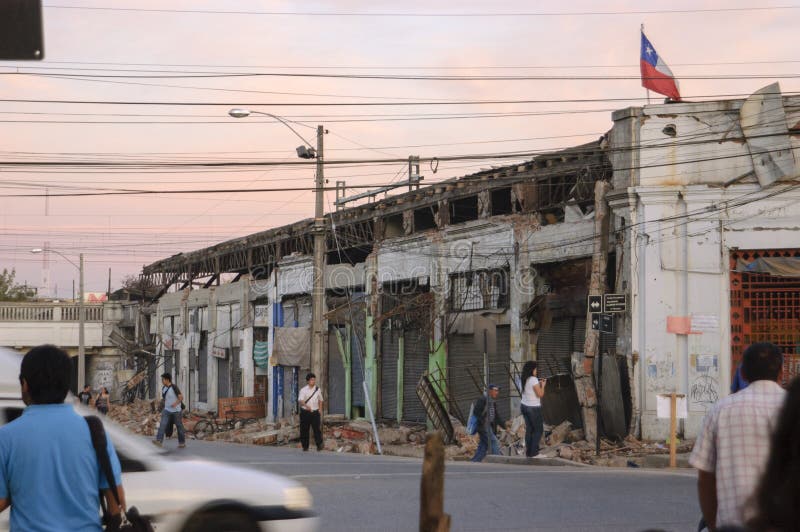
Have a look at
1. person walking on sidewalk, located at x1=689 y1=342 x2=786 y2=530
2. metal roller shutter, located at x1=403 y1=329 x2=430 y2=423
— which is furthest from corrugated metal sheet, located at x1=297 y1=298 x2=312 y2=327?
person walking on sidewalk, located at x1=689 y1=342 x2=786 y2=530

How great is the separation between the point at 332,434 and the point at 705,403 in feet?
41.7

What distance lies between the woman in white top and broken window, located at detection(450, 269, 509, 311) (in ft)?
28.9

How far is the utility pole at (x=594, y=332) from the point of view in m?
25.3

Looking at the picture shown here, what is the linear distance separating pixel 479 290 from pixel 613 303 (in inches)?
380

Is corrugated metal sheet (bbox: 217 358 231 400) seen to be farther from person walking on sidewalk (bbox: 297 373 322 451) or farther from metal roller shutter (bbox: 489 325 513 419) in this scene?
person walking on sidewalk (bbox: 297 373 322 451)

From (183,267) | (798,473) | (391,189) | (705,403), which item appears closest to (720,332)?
(705,403)

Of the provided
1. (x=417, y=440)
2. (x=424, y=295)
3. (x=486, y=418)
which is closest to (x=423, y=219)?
(x=424, y=295)

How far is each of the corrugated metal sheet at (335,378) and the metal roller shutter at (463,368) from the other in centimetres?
730

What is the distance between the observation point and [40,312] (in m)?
66.2

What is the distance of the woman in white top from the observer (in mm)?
20920

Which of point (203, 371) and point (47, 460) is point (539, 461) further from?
point (203, 371)

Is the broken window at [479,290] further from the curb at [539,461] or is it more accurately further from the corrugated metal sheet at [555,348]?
the curb at [539,461]

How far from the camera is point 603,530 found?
11.3 metres

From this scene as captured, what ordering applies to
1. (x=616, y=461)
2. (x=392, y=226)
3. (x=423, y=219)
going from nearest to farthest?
(x=616, y=461), (x=423, y=219), (x=392, y=226)
